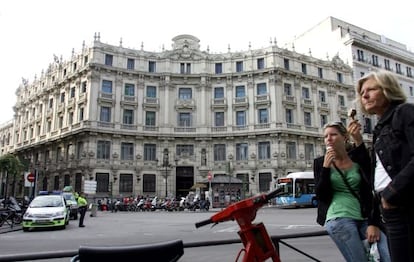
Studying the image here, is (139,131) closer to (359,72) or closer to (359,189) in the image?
(359,72)

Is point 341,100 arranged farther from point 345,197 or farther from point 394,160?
point 394,160

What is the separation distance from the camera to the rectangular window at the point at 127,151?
39062 millimetres

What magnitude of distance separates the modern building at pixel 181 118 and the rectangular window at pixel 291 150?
12 cm

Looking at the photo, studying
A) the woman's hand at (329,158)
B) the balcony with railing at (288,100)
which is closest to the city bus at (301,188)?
the balcony with railing at (288,100)

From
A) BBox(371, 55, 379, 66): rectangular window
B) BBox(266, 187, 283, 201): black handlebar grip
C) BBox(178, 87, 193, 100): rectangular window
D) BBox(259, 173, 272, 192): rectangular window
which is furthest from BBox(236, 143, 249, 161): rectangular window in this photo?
BBox(266, 187, 283, 201): black handlebar grip

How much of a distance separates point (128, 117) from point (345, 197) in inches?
1529

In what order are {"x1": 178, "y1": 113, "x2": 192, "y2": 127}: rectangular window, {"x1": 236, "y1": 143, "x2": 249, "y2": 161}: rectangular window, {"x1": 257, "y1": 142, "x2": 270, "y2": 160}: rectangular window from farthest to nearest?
{"x1": 178, "y1": 113, "x2": 192, "y2": 127}: rectangular window → {"x1": 236, "y1": 143, "x2": 249, "y2": 161}: rectangular window → {"x1": 257, "y1": 142, "x2": 270, "y2": 160}: rectangular window

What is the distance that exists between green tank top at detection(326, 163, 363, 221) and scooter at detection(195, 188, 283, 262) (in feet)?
2.47

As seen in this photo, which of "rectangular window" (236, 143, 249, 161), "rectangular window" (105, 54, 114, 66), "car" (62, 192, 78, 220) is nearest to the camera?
"car" (62, 192, 78, 220)

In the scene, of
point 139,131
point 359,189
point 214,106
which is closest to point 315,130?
point 214,106

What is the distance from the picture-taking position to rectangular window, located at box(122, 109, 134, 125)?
40.2 meters

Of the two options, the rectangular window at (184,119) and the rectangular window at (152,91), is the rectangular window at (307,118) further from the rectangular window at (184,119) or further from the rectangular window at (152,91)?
the rectangular window at (152,91)

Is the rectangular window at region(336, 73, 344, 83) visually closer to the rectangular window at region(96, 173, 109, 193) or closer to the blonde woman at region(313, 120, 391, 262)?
the rectangular window at region(96, 173, 109, 193)

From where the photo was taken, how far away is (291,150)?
133ft
